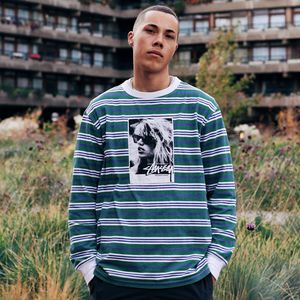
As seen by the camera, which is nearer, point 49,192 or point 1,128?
point 49,192

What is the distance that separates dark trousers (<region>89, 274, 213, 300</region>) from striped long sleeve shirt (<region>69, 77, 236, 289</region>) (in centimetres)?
2

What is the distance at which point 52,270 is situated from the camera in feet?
15.6

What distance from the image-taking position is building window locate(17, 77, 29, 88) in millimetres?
50469

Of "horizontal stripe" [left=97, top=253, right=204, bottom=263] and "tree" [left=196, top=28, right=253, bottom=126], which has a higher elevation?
"tree" [left=196, top=28, right=253, bottom=126]

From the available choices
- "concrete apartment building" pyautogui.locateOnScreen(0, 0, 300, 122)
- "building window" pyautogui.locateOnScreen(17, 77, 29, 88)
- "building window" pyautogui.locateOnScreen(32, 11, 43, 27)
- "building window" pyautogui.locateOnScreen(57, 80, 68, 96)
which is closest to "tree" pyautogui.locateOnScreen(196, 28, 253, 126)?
"concrete apartment building" pyautogui.locateOnScreen(0, 0, 300, 122)

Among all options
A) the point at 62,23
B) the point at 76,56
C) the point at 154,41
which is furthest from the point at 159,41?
the point at 76,56

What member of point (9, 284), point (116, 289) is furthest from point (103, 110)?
point (9, 284)

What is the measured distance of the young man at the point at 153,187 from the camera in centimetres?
263

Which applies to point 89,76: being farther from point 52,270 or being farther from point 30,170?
point 52,270

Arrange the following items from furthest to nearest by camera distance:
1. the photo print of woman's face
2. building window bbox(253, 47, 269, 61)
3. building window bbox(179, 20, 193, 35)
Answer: building window bbox(179, 20, 193, 35) < building window bbox(253, 47, 269, 61) < the photo print of woman's face

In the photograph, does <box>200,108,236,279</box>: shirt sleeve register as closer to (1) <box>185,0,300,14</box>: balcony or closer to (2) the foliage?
(2) the foliage

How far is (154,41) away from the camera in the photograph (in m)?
2.78

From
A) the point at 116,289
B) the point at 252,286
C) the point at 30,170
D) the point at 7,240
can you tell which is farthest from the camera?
the point at 30,170

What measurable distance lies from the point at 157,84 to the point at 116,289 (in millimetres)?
759
